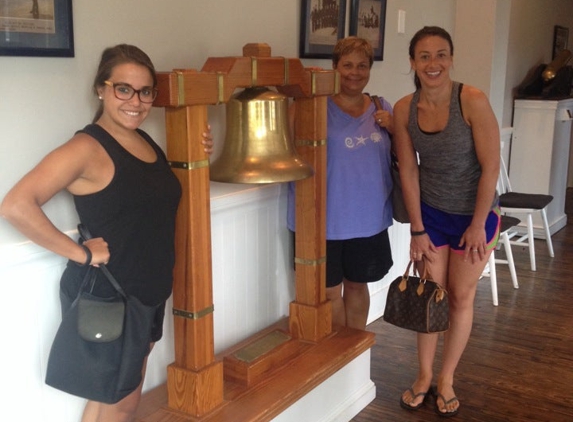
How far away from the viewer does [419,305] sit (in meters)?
2.30

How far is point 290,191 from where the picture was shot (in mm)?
2451

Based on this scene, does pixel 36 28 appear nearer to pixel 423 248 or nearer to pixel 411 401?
pixel 423 248

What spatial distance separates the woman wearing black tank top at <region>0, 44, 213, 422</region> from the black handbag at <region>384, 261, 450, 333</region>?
3.20ft

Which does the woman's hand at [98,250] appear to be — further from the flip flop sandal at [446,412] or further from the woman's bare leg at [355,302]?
the flip flop sandal at [446,412]

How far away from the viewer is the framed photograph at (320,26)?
8.27ft

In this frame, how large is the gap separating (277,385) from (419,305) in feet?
1.89

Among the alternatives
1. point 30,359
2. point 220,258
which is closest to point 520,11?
point 220,258

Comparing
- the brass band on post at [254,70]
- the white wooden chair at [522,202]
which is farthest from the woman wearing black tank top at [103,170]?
the white wooden chair at [522,202]

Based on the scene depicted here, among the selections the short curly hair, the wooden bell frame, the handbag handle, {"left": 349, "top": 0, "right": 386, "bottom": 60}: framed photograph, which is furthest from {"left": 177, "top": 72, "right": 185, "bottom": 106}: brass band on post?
{"left": 349, "top": 0, "right": 386, "bottom": 60}: framed photograph

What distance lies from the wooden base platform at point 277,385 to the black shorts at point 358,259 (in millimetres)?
209

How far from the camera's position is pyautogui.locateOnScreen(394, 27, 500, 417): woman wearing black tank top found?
217 centimetres

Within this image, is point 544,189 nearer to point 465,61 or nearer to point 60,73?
point 465,61

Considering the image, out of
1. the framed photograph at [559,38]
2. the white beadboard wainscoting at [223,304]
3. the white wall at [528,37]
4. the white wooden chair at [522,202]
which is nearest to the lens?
the white beadboard wainscoting at [223,304]

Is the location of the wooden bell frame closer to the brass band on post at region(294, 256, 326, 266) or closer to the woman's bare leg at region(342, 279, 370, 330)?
the brass band on post at region(294, 256, 326, 266)
